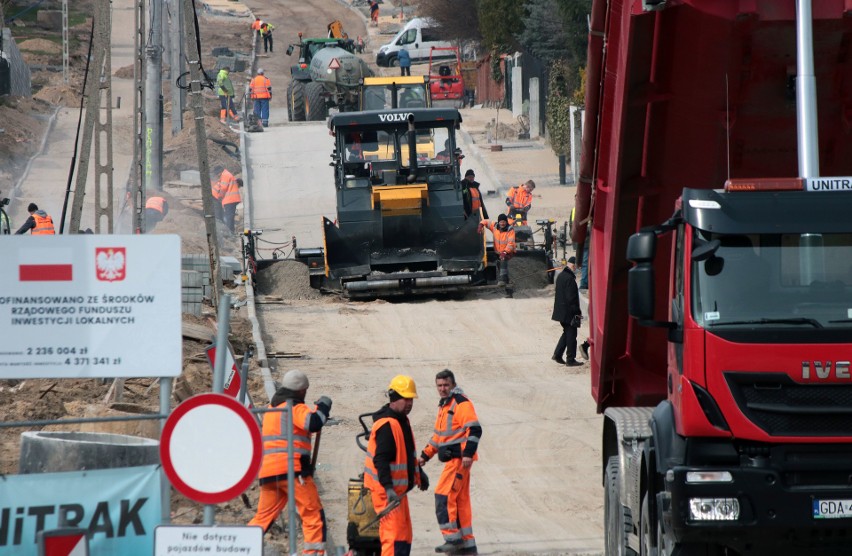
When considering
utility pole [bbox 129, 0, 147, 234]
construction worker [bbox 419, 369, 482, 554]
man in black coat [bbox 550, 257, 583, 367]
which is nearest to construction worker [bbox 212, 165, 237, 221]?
utility pole [bbox 129, 0, 147, 234]

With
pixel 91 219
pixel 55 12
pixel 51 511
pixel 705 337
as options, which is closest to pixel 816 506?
pixel 705 337

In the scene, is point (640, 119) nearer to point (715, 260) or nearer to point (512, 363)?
point (715, 260)

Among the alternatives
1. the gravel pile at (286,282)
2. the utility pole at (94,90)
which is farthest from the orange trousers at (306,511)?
the gravel pile at (286,282)

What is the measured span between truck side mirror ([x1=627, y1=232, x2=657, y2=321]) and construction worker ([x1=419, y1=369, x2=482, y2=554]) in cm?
304

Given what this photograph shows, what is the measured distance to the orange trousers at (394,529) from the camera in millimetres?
→ 9406

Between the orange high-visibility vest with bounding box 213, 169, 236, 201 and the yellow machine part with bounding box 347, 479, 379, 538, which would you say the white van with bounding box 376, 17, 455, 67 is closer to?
the orange high-visibility vest with bounding box 213, 169, 236, 201

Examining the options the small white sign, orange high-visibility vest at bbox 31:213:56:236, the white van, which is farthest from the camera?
the white van

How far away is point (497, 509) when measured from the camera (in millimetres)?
12211

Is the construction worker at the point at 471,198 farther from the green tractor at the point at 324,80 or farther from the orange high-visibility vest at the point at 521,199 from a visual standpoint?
the green tractor at the point at 324,80

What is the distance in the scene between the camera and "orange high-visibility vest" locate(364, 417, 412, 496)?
372 inches

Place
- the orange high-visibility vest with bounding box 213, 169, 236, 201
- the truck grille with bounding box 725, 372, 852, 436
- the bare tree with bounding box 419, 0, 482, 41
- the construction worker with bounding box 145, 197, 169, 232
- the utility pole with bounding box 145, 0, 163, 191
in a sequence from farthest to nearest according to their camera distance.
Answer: the bare tree with bounding box 419, 0, 482, 41 → the orange high-visibility vest with bounding box 213, 169, 236, 201 → the utility pole with bounding box 145, 0, 163, 191 → the construction worker with bounding box 145, 197, 169, 232 → the truck grille with bounding box 725, 372, 852, 436

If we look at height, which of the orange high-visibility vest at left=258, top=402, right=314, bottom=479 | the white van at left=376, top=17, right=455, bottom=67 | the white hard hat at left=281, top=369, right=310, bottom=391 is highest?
the white van at left=376, top=17, right=455, bottom=67

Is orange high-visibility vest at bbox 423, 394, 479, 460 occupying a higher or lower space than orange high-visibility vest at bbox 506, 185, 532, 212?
lower

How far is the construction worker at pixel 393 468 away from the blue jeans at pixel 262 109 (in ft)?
106
